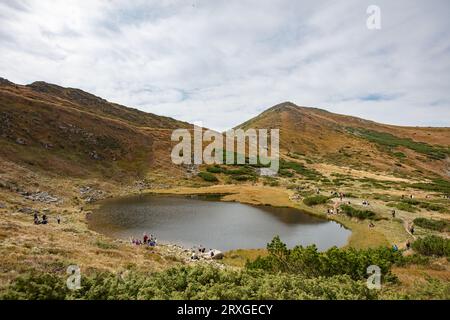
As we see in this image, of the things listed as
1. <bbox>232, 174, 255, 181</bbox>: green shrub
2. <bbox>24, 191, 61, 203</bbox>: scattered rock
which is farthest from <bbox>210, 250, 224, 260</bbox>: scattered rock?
<bbox>232, 174, 255, 181</bbox>: green shrub

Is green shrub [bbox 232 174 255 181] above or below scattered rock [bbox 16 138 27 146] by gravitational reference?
below

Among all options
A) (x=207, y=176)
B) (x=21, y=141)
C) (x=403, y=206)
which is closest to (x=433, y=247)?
(x=403, y=206)

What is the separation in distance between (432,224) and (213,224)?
117ft

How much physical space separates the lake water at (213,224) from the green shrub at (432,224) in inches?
487

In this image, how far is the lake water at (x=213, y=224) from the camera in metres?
45.8

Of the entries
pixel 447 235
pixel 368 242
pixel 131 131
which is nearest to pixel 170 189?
pixel 131 131

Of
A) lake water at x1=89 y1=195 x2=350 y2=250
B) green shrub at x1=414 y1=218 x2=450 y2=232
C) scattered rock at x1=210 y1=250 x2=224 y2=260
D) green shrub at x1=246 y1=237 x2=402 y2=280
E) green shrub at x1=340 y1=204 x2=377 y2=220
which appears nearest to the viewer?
green shrub at x1=246 y1=237 x2=402 y2=280

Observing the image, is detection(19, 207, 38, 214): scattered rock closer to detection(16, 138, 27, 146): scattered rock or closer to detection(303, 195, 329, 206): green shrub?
detection(16, 138, 27, 146): scattered rock

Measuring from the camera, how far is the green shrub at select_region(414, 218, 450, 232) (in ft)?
165

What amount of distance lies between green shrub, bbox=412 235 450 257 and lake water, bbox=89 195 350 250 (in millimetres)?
A: 11440

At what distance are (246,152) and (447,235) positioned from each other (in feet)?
341

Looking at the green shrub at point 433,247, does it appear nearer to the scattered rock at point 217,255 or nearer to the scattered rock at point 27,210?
the scattered rock at point 217,255

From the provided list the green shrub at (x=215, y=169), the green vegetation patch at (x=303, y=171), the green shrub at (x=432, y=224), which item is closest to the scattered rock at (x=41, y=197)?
the green shrub at (x=215, y=169)

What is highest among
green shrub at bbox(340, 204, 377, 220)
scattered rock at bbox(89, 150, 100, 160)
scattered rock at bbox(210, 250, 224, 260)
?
scattered rock at bbox(89, 150, 100, 160)
